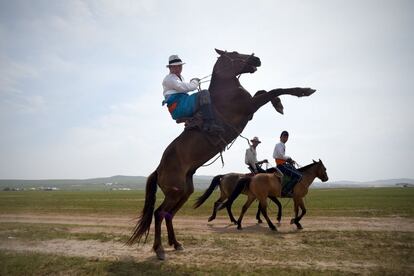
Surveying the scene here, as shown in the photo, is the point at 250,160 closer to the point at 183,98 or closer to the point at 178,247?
the point at 178,247

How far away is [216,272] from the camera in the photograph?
590 centimetres

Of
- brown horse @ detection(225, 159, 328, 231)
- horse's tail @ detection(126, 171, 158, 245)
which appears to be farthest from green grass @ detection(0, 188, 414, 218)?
horse's tail @ detection(126, 171, 158, 245)

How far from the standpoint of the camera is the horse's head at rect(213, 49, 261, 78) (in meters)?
8.00

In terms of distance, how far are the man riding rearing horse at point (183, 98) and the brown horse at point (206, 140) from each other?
0.33 metres

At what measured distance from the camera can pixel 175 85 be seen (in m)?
7.66

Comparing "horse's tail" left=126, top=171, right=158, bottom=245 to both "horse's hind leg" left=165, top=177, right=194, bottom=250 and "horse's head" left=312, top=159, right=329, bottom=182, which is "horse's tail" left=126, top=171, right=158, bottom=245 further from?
"horse's head" left=312, top=159, right=329, bottom=182

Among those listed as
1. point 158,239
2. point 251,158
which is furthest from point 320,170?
point 158,239

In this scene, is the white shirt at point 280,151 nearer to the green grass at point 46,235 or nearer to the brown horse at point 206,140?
the brown horse at point 206,140

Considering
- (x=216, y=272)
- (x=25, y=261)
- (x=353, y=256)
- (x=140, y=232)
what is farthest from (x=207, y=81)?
(x=25, y=261)

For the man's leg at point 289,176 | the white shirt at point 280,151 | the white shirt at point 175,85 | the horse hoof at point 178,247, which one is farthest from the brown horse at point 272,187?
the white shirt at point 175,85

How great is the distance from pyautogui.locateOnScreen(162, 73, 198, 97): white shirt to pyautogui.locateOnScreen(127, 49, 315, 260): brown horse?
0.58 m

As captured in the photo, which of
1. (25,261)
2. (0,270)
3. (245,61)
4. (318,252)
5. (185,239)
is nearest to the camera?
(0,270)

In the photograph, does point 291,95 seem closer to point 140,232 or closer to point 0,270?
point 140,232

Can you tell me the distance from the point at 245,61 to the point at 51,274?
611cm
